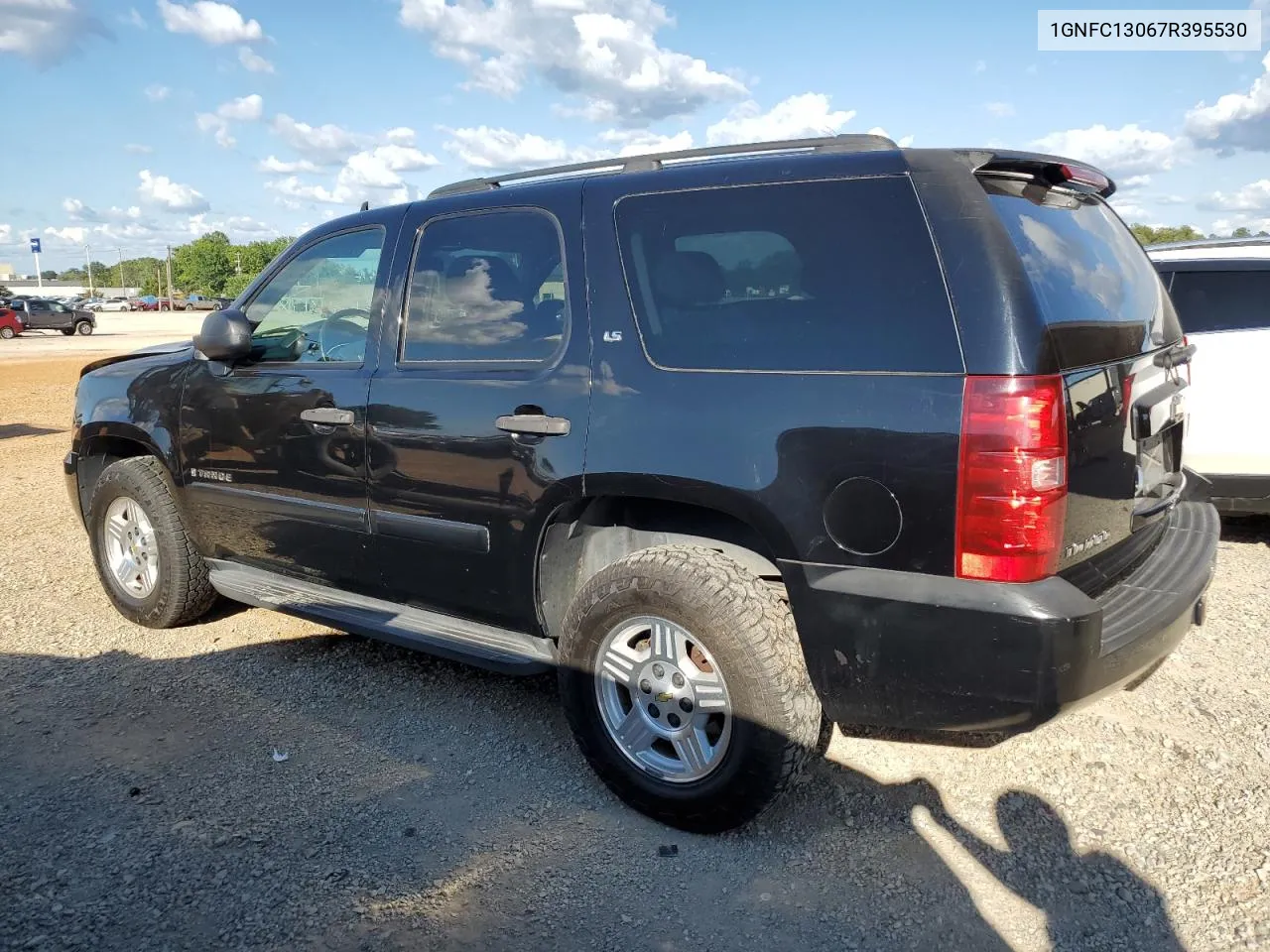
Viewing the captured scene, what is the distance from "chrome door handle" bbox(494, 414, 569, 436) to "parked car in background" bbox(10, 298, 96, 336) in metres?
40.9

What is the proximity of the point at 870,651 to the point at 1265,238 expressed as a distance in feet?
16.5

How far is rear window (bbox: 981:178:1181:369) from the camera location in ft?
8.55

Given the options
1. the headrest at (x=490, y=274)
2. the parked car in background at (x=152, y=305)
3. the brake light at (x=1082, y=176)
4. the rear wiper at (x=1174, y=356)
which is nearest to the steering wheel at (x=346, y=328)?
the headrest at (x=490, y=274)

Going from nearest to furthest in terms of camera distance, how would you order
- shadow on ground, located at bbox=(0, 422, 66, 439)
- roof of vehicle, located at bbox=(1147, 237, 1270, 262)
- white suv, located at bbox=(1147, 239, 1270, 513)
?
1. white suv, located at bbox=(1147, 239, 1270, 513)
2. roof of vehicle, located at bbox=(1147, 237, 1270, 262)
3. shadow on ground, located at bbox=(0, 422, 66, 439)

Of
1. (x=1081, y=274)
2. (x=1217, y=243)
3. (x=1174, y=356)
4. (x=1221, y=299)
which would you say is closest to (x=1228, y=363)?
(x=1221, y=299)

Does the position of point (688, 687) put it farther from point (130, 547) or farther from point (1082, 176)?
point (130, 547)

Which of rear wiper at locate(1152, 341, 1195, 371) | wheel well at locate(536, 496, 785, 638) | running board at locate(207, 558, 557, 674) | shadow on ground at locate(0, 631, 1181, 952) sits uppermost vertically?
rear wiper at locate(1152, 341, 1195, 371)

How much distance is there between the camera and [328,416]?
3.82 meters

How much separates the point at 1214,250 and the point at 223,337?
562 cm

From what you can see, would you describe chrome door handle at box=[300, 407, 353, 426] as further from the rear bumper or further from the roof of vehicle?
the roof of vehicle

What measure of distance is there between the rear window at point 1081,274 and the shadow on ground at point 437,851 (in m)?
1.49

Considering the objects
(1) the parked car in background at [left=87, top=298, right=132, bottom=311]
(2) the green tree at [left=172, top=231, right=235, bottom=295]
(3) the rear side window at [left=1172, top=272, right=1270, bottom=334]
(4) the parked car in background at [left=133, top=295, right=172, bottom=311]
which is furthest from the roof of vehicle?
(2) the green tree at [left=172, top=231, right=235, bottom=295]

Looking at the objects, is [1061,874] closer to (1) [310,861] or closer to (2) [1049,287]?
(2) [1049,287]

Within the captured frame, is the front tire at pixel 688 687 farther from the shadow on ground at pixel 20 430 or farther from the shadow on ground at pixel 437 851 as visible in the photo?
the shadow on ground at pixel 20 430
